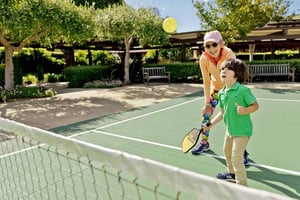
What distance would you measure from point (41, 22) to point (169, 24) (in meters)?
6.83

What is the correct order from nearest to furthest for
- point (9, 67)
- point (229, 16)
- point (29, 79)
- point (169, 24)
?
point (9, 67)
point (229, 16)
point (169, 24)
point (29, 79)

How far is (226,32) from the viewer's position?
13.5m

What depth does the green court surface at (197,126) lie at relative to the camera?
358 cm

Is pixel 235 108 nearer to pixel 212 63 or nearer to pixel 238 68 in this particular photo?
pixel 238 68

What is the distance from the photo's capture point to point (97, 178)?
354 cm

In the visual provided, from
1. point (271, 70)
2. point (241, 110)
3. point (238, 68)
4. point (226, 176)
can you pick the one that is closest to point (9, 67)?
point (226, 176)

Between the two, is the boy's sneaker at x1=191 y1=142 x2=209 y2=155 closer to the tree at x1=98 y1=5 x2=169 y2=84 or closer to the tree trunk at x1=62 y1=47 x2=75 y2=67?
the tree at x1=98 y1=5 x2=169 y2=84

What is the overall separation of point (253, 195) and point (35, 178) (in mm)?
3340

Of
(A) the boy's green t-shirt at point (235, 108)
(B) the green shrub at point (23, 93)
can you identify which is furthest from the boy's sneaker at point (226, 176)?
(B) the green shrub at point (23, 93)

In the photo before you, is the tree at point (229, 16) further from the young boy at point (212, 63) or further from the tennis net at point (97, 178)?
the tennis net at point (97, 178)

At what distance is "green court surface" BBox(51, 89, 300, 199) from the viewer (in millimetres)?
3584

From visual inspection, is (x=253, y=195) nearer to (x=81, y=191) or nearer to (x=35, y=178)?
(x=81, y=191)

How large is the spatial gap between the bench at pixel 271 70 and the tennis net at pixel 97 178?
1184cm

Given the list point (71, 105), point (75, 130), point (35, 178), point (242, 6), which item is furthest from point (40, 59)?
point (35, 178)
